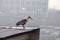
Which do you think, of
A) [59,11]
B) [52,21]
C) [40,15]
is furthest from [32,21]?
[59,11]

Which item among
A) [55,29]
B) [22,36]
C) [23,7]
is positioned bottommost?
[55,29]

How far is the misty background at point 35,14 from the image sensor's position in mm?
2848

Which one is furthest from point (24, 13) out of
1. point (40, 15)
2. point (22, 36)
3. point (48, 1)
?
point (22, 36)

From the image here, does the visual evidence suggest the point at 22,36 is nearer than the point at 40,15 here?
Yes

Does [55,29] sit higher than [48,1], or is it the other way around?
[48,1]

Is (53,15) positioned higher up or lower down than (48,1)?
lower down

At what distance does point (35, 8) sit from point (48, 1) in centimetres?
28

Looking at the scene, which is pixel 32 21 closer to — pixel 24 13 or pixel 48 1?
pixel 24 13

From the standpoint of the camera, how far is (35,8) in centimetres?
288

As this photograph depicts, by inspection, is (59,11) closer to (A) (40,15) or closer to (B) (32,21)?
(A) (40,15)

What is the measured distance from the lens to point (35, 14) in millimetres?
2867

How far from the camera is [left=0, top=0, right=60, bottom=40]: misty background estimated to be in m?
2.85

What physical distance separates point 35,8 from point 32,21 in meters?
0.26

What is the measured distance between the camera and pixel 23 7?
2891 mm
